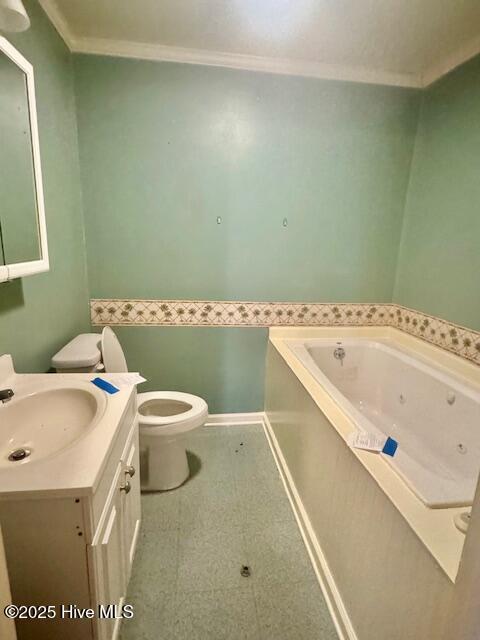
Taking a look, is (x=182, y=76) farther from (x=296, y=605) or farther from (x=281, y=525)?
(x=296, y=605)

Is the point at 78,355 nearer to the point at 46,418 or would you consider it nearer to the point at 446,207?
the point at 46,418

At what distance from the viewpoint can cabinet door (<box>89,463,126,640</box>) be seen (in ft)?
2.48

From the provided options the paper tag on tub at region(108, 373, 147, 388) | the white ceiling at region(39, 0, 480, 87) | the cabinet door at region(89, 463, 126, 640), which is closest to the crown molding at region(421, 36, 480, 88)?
the white ceiling at region(39, 0, 480, 87)

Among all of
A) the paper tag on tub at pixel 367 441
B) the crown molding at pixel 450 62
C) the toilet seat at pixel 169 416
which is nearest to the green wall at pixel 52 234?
the toilet seat at pixel 169 416

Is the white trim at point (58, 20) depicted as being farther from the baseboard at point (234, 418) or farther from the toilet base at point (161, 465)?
the baseboard at point (234, 418)

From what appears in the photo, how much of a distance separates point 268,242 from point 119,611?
1.86m

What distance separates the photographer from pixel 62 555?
71cm

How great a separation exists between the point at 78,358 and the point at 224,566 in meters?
1.06

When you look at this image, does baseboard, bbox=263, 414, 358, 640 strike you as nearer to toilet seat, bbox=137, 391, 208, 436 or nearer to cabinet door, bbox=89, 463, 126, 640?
toilet seat, bbox=137, 391, 208, 436

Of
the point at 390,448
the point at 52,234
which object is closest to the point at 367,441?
the point at 390,448

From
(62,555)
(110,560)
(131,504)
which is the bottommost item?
(131,504)

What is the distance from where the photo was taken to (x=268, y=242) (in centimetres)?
201

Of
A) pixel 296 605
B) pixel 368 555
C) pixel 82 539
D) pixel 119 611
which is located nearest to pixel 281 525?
pixel 296 605

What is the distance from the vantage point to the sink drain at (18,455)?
85 centimetres
